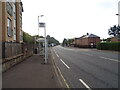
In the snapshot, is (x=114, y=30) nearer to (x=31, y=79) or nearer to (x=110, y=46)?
(x=110, y=46)

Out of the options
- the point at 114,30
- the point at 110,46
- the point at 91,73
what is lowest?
the point at 91,73

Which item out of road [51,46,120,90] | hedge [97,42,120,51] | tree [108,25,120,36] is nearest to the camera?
road [51,46,120,90]

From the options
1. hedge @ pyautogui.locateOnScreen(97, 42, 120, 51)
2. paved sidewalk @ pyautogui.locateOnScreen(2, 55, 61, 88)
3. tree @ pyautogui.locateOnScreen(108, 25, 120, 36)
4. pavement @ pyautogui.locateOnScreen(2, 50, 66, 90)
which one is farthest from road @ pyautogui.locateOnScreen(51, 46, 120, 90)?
tree @ pyautogui.locateOnScreen(108, 25, 120, 36)

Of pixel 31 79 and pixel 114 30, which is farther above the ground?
pixel 114 30

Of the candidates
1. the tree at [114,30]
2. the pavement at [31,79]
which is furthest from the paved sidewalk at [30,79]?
the tree at [114,30]

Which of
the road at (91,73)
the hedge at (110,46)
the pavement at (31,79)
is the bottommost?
the road at (91,73)

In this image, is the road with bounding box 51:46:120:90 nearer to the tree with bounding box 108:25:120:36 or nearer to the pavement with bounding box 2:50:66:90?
the pavement with bounding box 2:50:66:90

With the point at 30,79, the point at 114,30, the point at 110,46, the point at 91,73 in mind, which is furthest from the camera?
the point at 114,30

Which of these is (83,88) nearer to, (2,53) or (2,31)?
(2,53)

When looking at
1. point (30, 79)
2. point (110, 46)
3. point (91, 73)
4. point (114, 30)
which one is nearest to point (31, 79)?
point (30, 79)

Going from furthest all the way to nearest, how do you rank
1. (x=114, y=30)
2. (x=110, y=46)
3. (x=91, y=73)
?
(x=114, y=30) → (x=110, y=46) → (x=91, y=73)

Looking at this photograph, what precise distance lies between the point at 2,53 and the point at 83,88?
6900 mm

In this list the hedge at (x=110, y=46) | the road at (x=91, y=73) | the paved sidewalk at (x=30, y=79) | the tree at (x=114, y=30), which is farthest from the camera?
the tree at (x=114, y=30)

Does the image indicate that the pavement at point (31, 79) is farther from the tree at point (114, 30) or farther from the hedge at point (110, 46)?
the tree at point (114, 30)
